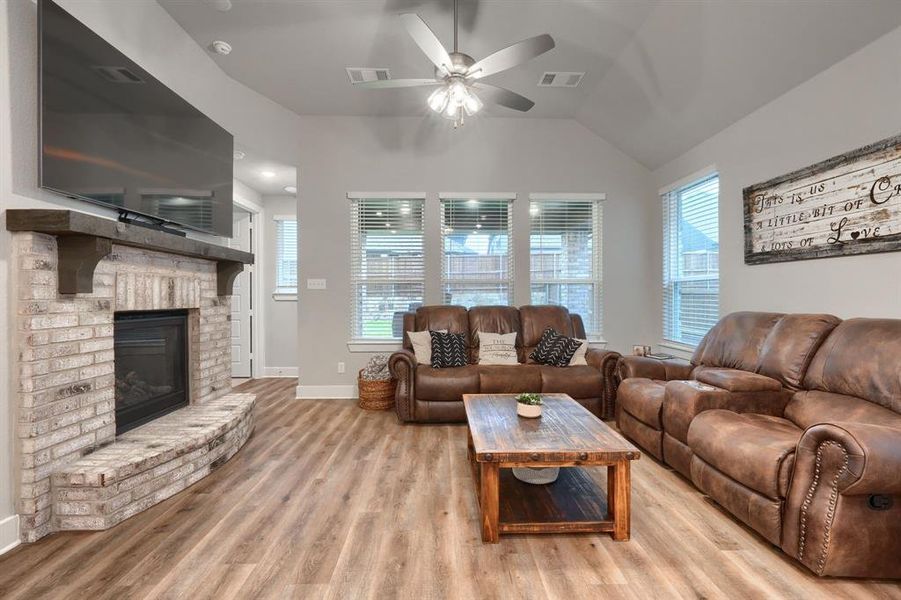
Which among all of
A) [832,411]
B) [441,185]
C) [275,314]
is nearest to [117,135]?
[441,185]

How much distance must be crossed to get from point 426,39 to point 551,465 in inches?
97.6

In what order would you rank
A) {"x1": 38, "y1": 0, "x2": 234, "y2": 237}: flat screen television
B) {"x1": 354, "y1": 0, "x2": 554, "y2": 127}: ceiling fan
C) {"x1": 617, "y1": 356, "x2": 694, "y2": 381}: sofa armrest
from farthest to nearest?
{"x1": 617, "y1": 356, "x2": 694, "y2": 381}: sofa armrest → {"x1": 354, "y1": 0, "x2": 554, "y2": 127}: ceiling fan → {"x1": 38, "y1": 0, "x2": 234, "y2": 237}: flat screen television

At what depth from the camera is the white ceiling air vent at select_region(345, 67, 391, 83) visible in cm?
352

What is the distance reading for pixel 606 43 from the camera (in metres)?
3.14

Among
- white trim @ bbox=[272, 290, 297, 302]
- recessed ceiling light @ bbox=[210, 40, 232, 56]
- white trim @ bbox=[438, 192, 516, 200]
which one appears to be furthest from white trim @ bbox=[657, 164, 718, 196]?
white trim @ bbox=[272, 290, 297, 302]

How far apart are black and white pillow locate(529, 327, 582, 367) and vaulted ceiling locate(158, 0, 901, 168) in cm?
237

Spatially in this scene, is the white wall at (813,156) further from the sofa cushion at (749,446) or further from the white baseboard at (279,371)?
the white baseboard at (279,371)

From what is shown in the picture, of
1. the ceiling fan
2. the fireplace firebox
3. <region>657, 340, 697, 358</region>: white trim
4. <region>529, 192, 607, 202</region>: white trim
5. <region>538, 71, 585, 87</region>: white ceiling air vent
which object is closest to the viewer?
the ceiling fan

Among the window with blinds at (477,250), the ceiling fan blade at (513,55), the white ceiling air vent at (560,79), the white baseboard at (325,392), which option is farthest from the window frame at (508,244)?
the ceiling fan blade at (513,55)

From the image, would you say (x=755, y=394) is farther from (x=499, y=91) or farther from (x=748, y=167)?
(x=499, y=91)

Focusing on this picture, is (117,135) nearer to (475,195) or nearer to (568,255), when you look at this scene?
(475,195)

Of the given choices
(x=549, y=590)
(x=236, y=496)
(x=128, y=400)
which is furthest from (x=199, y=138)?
(x=549, y=590)

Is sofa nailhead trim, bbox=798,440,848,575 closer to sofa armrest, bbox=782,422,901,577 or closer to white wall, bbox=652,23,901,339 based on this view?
sofa armrest, bbox=782,422,901,577

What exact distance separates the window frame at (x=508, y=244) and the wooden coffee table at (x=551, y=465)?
232 centimetres
